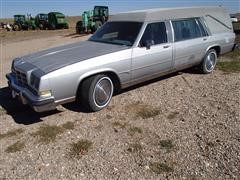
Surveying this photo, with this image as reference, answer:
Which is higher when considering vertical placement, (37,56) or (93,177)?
(37,56)

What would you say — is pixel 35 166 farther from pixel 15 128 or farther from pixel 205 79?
pixel 205 79

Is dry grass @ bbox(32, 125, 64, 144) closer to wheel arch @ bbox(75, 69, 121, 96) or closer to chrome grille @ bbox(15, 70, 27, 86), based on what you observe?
wheel arch @ bbox(75, 69, 121, 96)

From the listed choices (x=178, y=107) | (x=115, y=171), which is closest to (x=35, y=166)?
(x=115, y=171)

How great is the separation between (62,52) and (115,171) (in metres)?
2.79

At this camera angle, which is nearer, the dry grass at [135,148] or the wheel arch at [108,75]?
the dry grass at [135,148]

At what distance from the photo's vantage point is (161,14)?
19.5 ft

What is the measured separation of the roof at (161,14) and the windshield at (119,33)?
0.17 m

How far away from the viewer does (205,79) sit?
6875 mm

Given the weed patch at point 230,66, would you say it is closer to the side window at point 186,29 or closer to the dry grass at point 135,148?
the side window at point 186,29

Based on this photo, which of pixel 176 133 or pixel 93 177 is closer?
pixel 93 177

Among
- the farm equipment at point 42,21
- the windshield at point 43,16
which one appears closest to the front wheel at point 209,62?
the farm equipment at point 42,21

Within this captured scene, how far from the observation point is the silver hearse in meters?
4.48

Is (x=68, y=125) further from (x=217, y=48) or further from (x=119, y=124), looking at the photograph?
(x=217, y=48)

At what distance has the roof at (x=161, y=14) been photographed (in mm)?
5746
